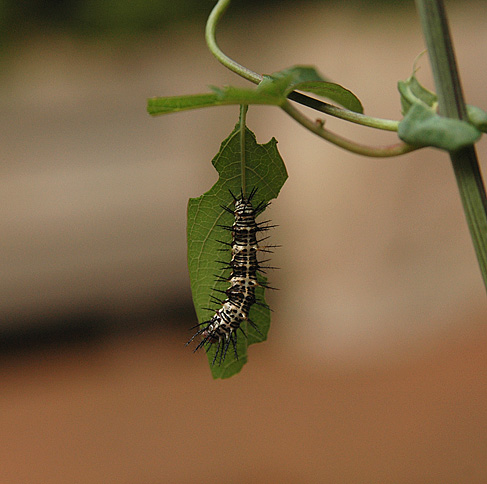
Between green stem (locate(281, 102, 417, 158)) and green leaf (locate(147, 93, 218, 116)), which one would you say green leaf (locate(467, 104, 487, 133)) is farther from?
green leaf (locate(147, 93, 218, 116))

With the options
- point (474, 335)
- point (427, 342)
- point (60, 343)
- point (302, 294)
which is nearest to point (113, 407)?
point (60, 343)

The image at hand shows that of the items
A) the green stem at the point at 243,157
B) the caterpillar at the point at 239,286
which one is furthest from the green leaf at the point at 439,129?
the caterpillar at the point at 239,286

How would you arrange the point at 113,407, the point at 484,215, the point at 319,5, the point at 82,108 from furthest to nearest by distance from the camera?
the point at 319,5, the point at 82,108, the point at 113,407, the point at 484,215

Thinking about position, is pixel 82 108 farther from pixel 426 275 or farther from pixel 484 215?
pixel 484 215

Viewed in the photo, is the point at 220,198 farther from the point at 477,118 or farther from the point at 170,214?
the point at 170,214

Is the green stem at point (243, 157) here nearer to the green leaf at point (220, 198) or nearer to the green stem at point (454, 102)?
the green leaf at point (220, 198)

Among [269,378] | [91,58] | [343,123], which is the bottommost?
[269,378]
